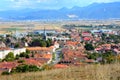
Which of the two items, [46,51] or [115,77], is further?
[46,51]

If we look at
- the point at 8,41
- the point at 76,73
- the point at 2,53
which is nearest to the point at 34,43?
the point at 8,41

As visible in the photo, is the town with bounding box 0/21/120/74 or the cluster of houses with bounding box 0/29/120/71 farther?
the cluster of houses with bounding box 0/29/120/71

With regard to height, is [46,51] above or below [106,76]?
below

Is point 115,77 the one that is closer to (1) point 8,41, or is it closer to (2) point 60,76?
(2) point 60,76

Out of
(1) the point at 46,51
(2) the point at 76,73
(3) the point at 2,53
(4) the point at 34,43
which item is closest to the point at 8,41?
(4) the point at 34,43

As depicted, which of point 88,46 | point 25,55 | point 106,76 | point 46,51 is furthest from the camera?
point 88,46

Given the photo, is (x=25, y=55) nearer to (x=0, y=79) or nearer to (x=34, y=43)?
(x=34, y=43)

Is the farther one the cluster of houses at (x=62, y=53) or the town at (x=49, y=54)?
the cluster of houses at (x=62, y=53)

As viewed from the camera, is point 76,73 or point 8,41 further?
point 8,41

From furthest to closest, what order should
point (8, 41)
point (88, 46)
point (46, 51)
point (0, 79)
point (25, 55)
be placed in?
point (8, 41), point (88, 46), point (46, 51), point (25, 55), point (0, 79)
